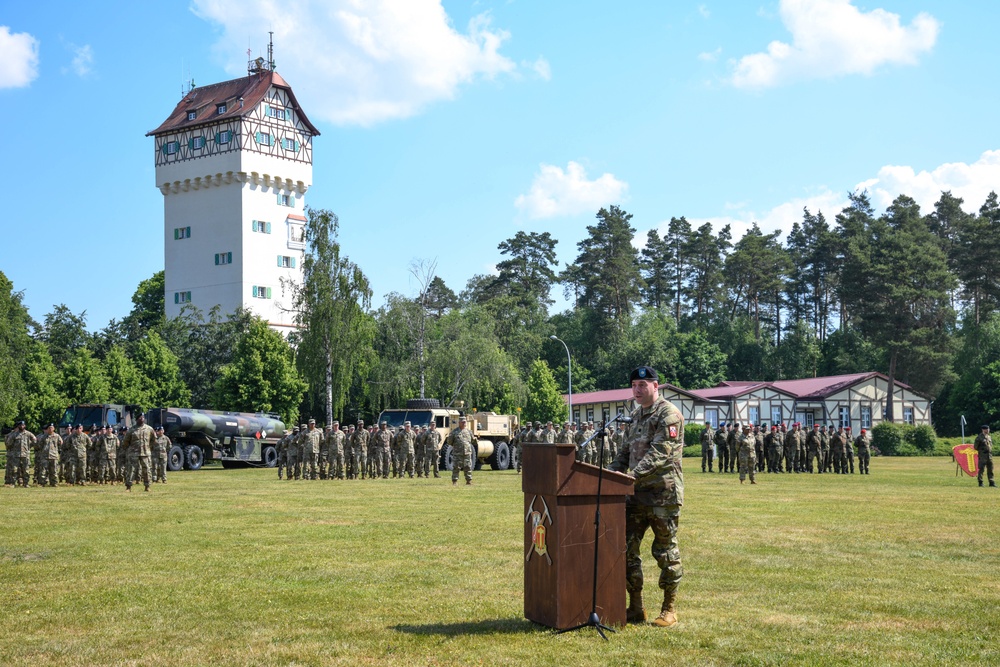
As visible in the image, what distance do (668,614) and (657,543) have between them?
0.53 m

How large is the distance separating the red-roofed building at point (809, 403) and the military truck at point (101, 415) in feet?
114

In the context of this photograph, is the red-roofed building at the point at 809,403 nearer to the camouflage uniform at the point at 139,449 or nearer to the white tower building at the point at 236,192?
the white tower building at the point at 236,192

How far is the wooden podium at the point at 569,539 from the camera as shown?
24.0 ft

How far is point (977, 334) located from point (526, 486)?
73.0 meters

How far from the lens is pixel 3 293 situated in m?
57.4

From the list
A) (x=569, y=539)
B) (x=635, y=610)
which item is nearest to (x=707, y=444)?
(x=635, y=610)

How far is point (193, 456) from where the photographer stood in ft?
131

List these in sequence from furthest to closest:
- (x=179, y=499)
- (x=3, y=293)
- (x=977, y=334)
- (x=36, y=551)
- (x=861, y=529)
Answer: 1. (x=977, y=334)
2. (x=3, y=293)
3. (x=179, y=499)
4. (x=861, y=529)
5. (x=36, y=551)

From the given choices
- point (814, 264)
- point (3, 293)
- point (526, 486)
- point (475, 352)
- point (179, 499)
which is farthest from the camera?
point (814, 264)

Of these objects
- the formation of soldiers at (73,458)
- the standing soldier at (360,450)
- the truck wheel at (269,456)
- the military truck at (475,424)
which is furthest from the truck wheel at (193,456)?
the standing soldier at (360,450)

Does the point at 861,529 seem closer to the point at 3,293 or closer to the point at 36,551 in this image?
the point at 36,551

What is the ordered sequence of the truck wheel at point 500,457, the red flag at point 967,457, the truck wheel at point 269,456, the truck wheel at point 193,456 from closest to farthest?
the red flag at point 967,457 → the truck wheel at point 500,457 → the truck wheel at point 193,456 → the truck wheel at point 269,456

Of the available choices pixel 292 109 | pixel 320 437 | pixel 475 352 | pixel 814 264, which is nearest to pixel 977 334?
pixel 814 264

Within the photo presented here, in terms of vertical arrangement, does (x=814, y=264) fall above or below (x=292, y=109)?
below
